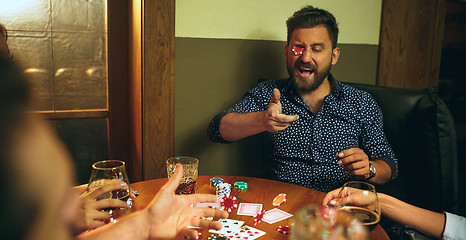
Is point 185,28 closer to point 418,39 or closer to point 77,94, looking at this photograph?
point 77,94

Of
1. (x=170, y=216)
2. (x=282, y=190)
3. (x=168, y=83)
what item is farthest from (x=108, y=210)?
(x=168, y=83)

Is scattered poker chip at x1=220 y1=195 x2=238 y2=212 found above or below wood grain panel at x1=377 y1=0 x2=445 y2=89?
below

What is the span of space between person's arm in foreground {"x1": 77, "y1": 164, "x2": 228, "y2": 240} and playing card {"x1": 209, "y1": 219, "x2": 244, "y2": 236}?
0.47ft

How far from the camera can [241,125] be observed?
6.13 ft

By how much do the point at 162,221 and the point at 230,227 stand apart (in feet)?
1.12

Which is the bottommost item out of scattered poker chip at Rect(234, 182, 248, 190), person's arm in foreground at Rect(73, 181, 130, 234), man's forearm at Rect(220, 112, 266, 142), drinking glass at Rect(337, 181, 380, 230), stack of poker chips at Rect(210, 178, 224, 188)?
scattered poker chip at Rect(234, 182, 248, 190)

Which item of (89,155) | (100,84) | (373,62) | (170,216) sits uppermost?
(373,62)

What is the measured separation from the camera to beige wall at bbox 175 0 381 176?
7.50 feet

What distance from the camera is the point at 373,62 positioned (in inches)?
112

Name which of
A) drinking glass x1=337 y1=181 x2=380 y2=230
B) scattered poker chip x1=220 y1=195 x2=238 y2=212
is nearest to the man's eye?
scattered poker chip x1=220 y1=195 x2=238 y2=212

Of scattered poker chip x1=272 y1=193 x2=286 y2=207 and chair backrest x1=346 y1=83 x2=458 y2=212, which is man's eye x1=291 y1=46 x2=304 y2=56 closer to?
chair backrest x1=346 y1=83 x2=458 y2=212

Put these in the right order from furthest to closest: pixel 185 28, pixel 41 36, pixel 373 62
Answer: pixel 373 62, pixel 41 36, pixel 185 28

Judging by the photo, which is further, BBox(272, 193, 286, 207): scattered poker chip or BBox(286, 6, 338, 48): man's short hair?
BBox(286, 6, 338, 48): man's short hair

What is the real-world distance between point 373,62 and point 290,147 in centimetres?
134
